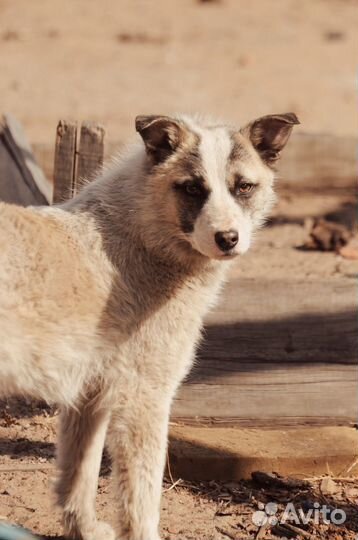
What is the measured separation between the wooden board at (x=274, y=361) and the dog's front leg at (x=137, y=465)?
4.00ft

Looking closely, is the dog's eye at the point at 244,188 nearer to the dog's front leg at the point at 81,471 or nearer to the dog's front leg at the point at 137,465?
the dog's front leg at the point at 137,465

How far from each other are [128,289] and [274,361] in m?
1.46

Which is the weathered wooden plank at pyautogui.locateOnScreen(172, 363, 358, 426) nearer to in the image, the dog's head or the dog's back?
the dog's head

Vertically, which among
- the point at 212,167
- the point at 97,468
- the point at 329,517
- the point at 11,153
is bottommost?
the point at 329,517

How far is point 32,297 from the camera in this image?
425 centimetres

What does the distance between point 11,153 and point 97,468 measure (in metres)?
2.37

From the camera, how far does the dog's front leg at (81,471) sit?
476 centimetres

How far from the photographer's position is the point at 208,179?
180 inches

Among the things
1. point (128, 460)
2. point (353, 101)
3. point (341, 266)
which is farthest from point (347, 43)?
point (128, 460)

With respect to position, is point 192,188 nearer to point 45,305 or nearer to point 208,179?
point 208,179

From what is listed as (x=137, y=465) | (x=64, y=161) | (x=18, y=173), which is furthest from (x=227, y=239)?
(x=18, y=173)

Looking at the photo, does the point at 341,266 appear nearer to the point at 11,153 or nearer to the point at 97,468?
the point at 11,153

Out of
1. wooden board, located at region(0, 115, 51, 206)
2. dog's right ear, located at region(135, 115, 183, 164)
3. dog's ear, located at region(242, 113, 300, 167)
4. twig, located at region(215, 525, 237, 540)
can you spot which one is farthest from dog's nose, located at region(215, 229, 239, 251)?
wooden board, located at region(0, 115, 51, 206)

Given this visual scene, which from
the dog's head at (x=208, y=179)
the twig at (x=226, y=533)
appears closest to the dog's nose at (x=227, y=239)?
the dog's head at (x=208, y=179)
